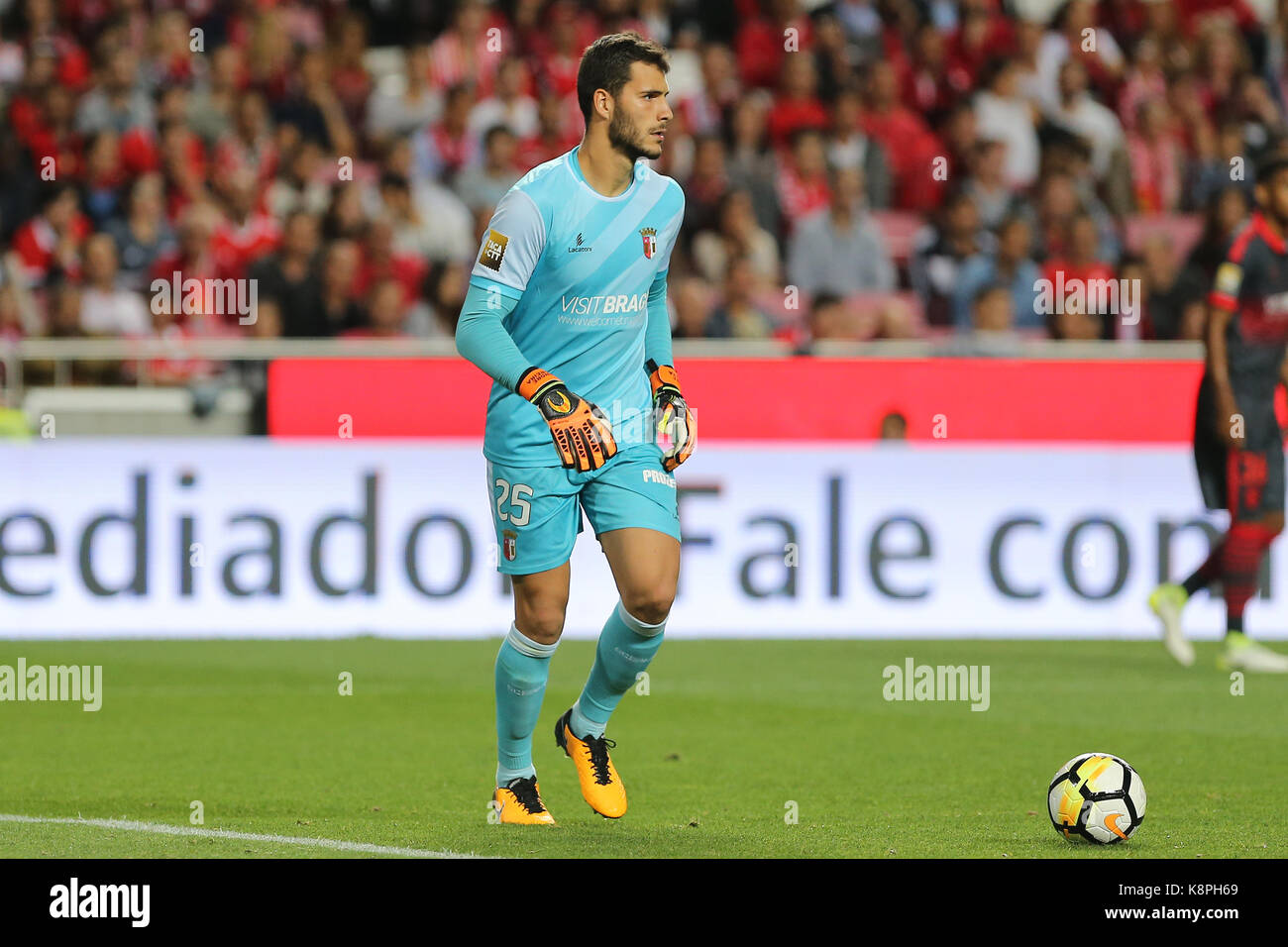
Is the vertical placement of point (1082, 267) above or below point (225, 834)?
above

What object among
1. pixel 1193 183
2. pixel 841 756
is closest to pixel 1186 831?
pixel 841 756

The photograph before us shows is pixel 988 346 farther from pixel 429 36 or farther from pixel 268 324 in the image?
pixel 429 36

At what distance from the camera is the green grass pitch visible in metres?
6.25

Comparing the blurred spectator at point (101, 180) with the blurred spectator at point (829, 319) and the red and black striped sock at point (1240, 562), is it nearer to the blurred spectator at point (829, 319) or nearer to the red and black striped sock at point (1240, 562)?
the blurred spectator at point (829, 319)

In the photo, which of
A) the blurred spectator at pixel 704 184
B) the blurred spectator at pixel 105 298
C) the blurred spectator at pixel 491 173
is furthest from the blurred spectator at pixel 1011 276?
the blurred spectator at pixel 105 298

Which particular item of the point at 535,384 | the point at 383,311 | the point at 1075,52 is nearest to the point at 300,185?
the point at 383,311

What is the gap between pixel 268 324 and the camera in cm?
1383

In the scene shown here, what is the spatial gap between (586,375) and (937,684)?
4.38 metres

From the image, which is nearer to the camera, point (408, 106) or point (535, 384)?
point (535, 384)

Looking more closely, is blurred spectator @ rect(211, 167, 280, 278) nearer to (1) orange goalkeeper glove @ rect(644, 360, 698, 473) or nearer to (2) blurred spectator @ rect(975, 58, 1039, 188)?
(2) blurred spectator @ rect(975, 58, 1039, 188)

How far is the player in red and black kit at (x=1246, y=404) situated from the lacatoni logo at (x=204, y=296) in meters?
6.46

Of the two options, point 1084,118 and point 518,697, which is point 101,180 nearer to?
point 1084,118

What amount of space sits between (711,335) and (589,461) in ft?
25.8
